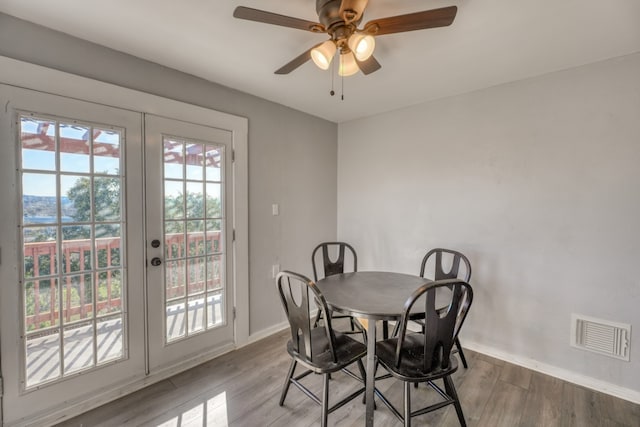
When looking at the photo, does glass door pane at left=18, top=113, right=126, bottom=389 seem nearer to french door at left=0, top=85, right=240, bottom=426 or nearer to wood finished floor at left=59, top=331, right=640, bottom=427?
french door at left=0, top=85, right=240, bottom=426

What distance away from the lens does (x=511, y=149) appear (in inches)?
96.8

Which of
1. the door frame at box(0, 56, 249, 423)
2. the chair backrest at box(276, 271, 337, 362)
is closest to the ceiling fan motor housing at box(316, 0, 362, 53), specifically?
→ the chair backrest at box(276, 271, 337, 362)

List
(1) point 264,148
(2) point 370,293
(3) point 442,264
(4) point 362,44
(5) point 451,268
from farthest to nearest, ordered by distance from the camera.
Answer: (1) point 264,148 → (3) point 442,264 → (5) point 451,268 → (2) point 370,293 → (4) point 362,44

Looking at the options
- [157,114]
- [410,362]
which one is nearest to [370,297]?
[410,362]

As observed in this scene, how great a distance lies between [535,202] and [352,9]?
2129 millimetres

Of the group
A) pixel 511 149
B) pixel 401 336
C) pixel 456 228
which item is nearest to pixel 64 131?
pixel 401 336

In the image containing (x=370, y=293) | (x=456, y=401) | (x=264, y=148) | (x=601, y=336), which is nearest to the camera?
(x=456, y=401)

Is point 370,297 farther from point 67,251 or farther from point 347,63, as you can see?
point 67,251

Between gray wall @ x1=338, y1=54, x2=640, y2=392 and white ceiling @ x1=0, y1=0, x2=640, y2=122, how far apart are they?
29 cm

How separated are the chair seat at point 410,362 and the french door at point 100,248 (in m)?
1.59

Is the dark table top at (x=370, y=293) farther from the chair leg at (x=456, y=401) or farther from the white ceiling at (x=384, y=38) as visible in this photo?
the white ceiling at (x=384, y=38)

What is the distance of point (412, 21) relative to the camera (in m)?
1.35

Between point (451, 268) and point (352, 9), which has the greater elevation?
point (352, 9)

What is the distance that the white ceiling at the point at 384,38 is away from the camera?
5.10ft
